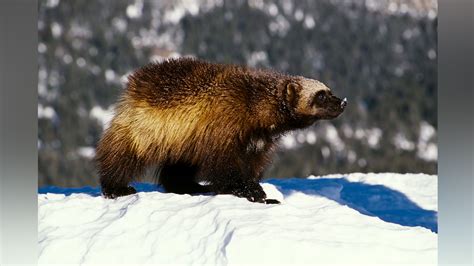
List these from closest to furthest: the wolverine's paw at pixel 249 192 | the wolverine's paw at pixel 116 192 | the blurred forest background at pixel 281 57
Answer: the wolverine's paw at pixel 249 192
the wolverine's paw at pixel 116 192
the blurred forest background at pixel 281 57

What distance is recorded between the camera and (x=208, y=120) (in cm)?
428

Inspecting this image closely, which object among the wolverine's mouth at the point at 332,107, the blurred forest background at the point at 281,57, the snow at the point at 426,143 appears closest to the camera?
the wolverine's mouth at the point at 332,107

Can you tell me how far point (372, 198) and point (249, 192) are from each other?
5.36 ft

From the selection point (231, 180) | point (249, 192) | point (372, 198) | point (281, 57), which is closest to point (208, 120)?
point (231, 180)

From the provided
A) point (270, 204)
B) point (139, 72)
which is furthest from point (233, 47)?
point (270, 204)

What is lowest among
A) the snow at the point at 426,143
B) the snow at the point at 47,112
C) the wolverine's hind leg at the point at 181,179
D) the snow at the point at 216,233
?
the snow at the point at 216,233

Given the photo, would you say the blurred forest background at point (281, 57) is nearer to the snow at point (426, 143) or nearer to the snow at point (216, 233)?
the snow at point (426, 143)

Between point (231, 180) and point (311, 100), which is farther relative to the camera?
point (311, 100)

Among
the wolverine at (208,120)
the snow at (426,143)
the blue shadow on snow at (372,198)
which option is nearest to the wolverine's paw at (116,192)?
the wolverine at (208,120)

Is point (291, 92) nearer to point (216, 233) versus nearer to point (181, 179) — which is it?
point (181, 179)

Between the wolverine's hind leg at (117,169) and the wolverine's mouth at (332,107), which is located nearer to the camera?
the wolverine's mouth at (332,107)

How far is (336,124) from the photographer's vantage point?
13.1 m

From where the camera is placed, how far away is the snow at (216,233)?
3.32m

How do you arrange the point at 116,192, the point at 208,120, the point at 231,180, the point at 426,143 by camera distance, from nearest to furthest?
the point at 231,180
the point at 208,120
the point at 116,192
the point at 426,143
